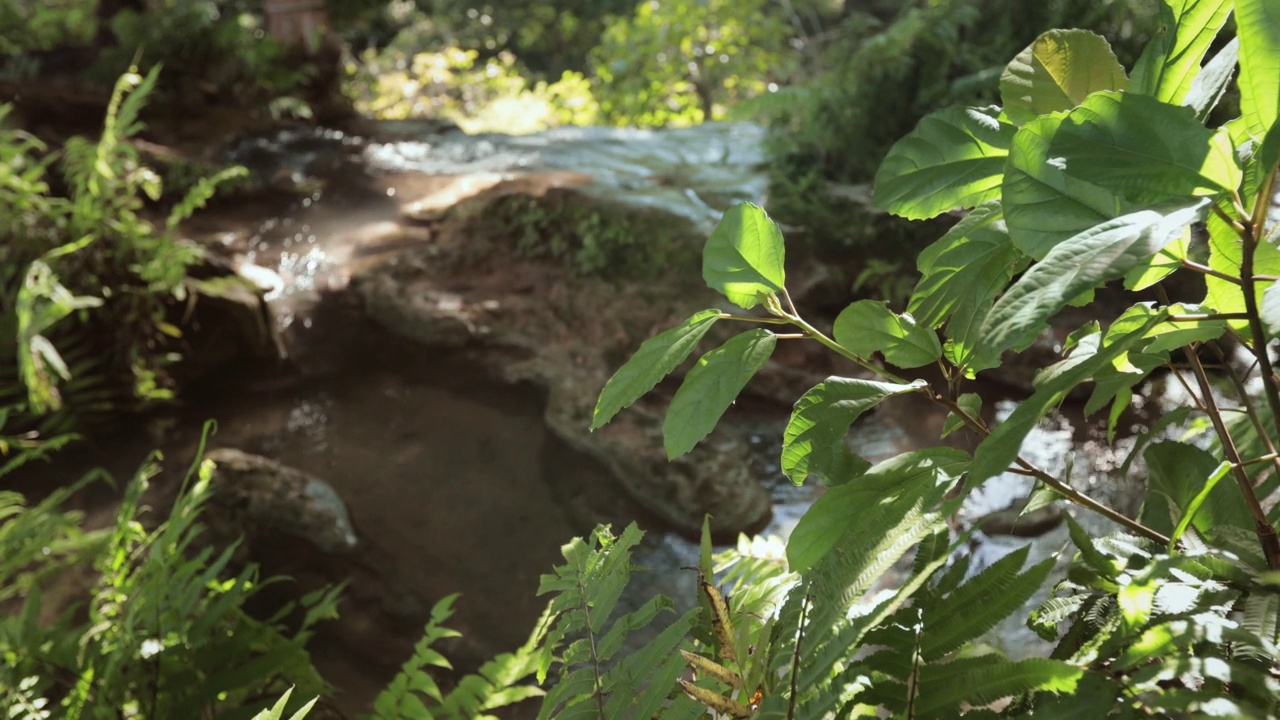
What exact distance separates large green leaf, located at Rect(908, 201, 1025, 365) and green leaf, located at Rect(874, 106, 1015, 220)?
0.03 meters

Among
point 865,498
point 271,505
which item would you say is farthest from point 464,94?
point 865,498

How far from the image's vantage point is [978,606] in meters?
0.77

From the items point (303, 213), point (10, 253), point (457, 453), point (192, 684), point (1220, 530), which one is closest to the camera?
point (1220, 530)

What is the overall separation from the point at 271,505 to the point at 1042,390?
A: 9.66 feet

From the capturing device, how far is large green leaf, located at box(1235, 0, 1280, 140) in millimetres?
608

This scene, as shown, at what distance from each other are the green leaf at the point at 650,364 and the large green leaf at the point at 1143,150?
0.33m

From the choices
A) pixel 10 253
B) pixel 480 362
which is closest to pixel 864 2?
pixel 480 362

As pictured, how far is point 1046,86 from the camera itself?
Result: 87cm

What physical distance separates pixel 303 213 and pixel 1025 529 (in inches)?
183

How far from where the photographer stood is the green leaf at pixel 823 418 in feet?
2.73

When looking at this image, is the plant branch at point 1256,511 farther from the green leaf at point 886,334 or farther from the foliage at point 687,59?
the foliage at point 687,59

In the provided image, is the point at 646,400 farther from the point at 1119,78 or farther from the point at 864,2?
the point at 864,2

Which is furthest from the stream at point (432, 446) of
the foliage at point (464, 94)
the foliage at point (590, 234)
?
the foliage at point (464, 94)

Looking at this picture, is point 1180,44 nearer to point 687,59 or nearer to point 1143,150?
point 1143,150
